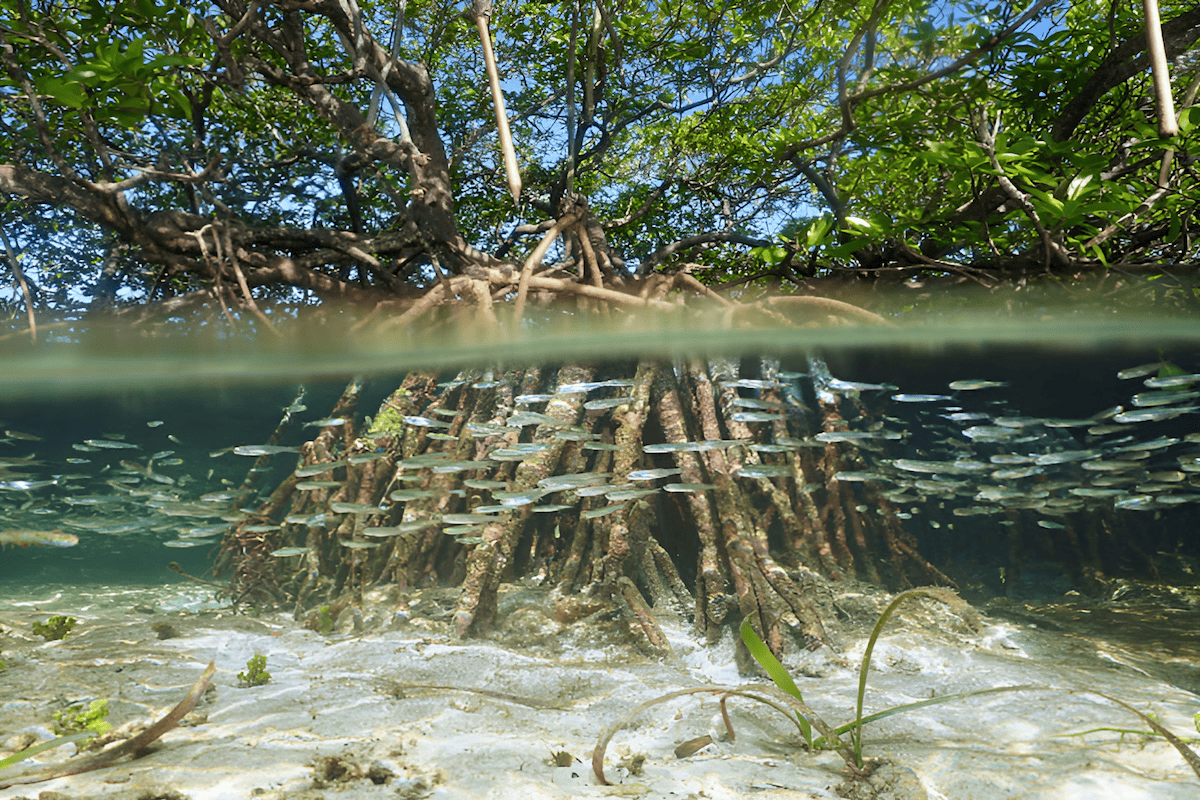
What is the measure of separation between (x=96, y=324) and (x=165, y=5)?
138 inches

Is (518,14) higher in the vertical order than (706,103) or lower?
higher

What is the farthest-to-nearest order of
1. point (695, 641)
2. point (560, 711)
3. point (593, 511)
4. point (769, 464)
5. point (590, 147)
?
point (590, 147), point (769, 464), point (593, 511), point (695, 641), point (560, 711)

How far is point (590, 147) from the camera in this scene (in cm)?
912

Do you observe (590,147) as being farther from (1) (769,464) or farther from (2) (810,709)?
(2) (810,709)

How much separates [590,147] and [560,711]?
846 cm

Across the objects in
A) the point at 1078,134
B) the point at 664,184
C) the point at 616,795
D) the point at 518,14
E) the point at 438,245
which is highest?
the point at 518,14

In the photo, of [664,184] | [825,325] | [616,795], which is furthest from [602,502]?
[664,184]

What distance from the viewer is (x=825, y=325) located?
5.72 meters

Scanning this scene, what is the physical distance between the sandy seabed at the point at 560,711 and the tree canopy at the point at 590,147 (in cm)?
307

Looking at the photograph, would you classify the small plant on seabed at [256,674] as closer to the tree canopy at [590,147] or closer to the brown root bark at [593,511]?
the brown root bark at [593,511]

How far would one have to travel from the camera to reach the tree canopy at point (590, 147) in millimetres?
4441

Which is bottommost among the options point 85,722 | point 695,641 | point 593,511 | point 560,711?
point 695,641

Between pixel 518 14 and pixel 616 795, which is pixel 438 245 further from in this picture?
pixel 616 795

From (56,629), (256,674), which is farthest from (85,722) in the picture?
(56,629)
